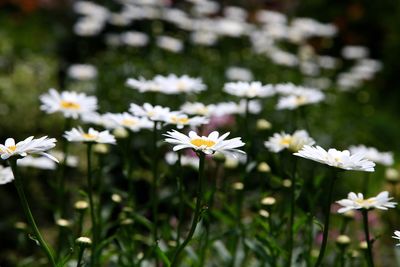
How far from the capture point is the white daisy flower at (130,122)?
8.43 feet

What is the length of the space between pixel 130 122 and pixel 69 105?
308mm

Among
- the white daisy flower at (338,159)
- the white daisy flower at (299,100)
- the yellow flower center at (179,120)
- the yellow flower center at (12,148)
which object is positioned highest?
the white daisy flower at (338,159)

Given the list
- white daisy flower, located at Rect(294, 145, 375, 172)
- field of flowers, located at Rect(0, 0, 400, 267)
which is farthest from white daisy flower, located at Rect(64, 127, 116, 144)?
white daisy flower, located at Rect(294, 145, 375, 172)

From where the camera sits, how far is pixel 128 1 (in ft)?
20.2

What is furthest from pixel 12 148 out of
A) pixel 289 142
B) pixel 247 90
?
pixel 247 90

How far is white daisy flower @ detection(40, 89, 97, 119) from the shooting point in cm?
268

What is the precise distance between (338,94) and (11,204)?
150 inches

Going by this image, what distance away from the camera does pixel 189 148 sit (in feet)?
9.32

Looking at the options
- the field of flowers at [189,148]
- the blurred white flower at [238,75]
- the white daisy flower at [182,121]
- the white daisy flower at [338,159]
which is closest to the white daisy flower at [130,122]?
the field of flowers at [189,148]

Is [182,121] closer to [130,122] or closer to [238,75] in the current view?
[130,122]

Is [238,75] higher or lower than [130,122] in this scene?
lower

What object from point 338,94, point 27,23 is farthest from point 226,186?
point 27,23

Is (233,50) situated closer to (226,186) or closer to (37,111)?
(37,111)

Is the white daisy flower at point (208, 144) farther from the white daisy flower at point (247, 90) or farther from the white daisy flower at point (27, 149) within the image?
the white daisy flower at point (247, 90)
